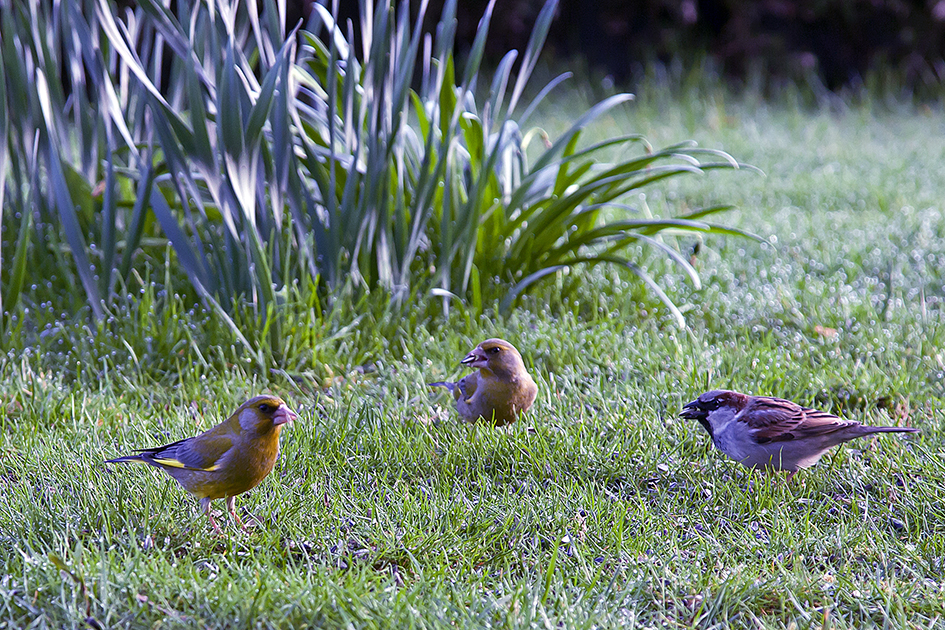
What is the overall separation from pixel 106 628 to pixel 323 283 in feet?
6.59

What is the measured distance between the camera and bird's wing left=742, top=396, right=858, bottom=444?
2562 mm

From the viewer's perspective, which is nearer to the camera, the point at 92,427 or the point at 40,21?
the point at 92,427

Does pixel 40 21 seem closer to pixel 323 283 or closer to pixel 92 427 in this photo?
pixel 323 283

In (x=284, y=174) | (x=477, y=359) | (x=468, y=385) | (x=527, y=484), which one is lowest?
(x=527, y=484)

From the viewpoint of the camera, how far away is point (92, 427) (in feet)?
9.70

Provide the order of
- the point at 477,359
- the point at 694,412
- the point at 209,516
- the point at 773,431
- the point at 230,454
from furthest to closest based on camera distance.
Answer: the point at 477,359 → the point at 694,412 → the point at 773,431 → the point at 209,516 → the point at 230,454

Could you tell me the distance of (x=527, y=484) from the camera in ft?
8.63

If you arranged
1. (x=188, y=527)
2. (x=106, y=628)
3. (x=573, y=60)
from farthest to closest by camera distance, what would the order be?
(x=573, y=60) → (x=188, y=527) → (x=106, y=628)

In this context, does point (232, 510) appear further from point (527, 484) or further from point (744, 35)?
point (744, 35)

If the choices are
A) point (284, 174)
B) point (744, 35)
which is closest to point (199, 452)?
point (284, 174)

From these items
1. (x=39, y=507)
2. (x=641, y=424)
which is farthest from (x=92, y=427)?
(x=641, y=424)

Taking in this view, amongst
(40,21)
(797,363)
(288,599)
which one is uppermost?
(40,21)

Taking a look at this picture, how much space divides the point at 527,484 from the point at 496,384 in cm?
36

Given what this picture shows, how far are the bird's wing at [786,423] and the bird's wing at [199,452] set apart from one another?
1439 mm
